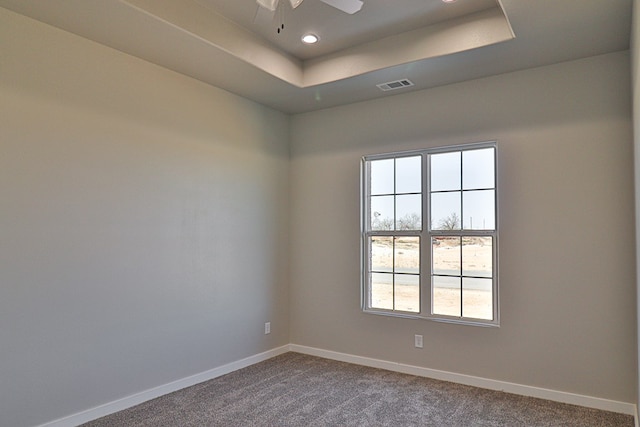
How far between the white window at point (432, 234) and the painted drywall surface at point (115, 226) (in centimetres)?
126

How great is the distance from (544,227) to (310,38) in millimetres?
2569

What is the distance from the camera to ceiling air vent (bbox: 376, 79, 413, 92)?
4.06 m

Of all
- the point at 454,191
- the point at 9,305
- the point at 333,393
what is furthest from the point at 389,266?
the point at 9,305

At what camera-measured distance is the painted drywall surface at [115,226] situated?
2857mm

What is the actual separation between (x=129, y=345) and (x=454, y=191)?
10.3 ft

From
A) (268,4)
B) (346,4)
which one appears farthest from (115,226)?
(346,4)

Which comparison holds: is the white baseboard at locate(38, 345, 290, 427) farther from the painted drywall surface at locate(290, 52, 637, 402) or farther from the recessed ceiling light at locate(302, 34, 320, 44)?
the recessed ceiling light at locate(302, 34, 320, 44)

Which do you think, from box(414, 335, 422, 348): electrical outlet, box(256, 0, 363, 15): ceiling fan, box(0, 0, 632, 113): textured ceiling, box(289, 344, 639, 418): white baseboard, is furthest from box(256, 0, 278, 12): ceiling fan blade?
box(289, 344, 639, 418): white baseboard

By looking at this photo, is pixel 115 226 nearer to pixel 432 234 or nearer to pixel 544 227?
pixel 432 234

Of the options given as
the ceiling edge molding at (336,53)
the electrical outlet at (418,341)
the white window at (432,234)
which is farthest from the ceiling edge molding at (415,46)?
the electrical outlet at (418,341)

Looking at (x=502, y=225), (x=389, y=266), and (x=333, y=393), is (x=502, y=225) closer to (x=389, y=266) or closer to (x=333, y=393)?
(x=389, y=266)

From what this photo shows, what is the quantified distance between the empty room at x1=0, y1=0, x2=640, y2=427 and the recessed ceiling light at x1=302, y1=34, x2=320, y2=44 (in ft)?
0.36

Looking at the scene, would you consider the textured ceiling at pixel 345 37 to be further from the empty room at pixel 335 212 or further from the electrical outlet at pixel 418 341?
the electrical outlet at pixel 418 341

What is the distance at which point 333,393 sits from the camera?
3711 mm
